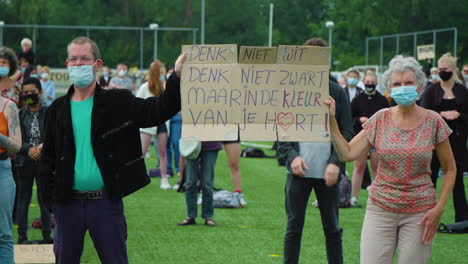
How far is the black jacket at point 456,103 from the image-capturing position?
38.6 feet

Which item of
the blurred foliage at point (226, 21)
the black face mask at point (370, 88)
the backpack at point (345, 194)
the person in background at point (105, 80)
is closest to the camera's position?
the backpack at point (345, 194)

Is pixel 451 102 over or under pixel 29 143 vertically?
over

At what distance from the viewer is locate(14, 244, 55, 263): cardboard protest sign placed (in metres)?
8.91

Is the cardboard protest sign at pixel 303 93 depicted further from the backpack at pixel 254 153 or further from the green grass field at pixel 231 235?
the backpack at pixel 254 153

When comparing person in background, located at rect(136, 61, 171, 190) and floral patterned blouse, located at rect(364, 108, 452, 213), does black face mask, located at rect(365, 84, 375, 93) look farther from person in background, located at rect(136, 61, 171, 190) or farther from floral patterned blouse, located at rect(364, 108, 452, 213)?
floral patterned blouse, located at rect(364, 108, 452, 213)

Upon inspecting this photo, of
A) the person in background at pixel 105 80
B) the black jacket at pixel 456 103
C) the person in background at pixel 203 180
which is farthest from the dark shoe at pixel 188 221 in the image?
the person in background at pixel 105 80

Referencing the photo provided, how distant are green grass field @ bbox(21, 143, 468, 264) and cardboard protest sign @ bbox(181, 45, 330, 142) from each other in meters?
3.82

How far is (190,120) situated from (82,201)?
2.69 ft

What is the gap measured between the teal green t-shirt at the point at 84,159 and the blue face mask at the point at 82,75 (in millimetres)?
184

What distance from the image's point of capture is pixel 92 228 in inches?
214

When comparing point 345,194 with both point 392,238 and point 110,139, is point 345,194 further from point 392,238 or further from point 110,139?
point 110,139

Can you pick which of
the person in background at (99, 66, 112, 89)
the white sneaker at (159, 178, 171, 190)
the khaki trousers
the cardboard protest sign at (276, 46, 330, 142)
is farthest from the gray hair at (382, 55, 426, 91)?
the person in background at (99, 66, 112, 89)

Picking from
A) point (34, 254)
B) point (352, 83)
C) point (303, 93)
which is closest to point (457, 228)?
point (34, 254)

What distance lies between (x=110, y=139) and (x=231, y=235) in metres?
5.43
